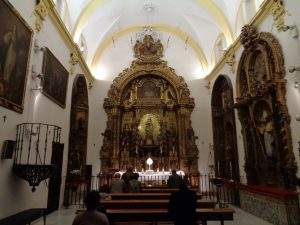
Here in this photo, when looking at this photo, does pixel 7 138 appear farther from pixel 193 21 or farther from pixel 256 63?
pixel 193 21

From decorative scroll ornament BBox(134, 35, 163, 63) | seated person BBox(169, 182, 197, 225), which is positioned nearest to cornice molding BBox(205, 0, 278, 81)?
decorative scroll ornament BBox(134, 35, 163, 63)

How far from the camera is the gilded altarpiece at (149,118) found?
1398 centimetres

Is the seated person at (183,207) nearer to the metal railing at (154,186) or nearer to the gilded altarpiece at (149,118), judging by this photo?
the metal railing at (154,186)

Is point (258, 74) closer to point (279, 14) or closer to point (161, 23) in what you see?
point (279, 14)

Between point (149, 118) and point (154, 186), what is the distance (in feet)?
14.7

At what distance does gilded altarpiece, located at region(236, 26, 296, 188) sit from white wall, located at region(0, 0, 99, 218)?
6663 mm

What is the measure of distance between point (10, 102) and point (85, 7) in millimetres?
7032

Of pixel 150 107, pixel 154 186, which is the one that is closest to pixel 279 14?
pixel 154 186

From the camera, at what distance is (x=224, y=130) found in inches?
519

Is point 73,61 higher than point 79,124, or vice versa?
point 73,61

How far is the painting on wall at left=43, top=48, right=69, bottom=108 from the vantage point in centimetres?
811

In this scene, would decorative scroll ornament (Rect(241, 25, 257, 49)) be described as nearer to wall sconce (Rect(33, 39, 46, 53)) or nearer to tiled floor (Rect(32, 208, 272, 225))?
tiled floor (Rect(32, 208, 272, 225))

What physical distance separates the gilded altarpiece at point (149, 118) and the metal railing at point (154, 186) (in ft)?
2.37

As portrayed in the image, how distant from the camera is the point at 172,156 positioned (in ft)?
45.9
